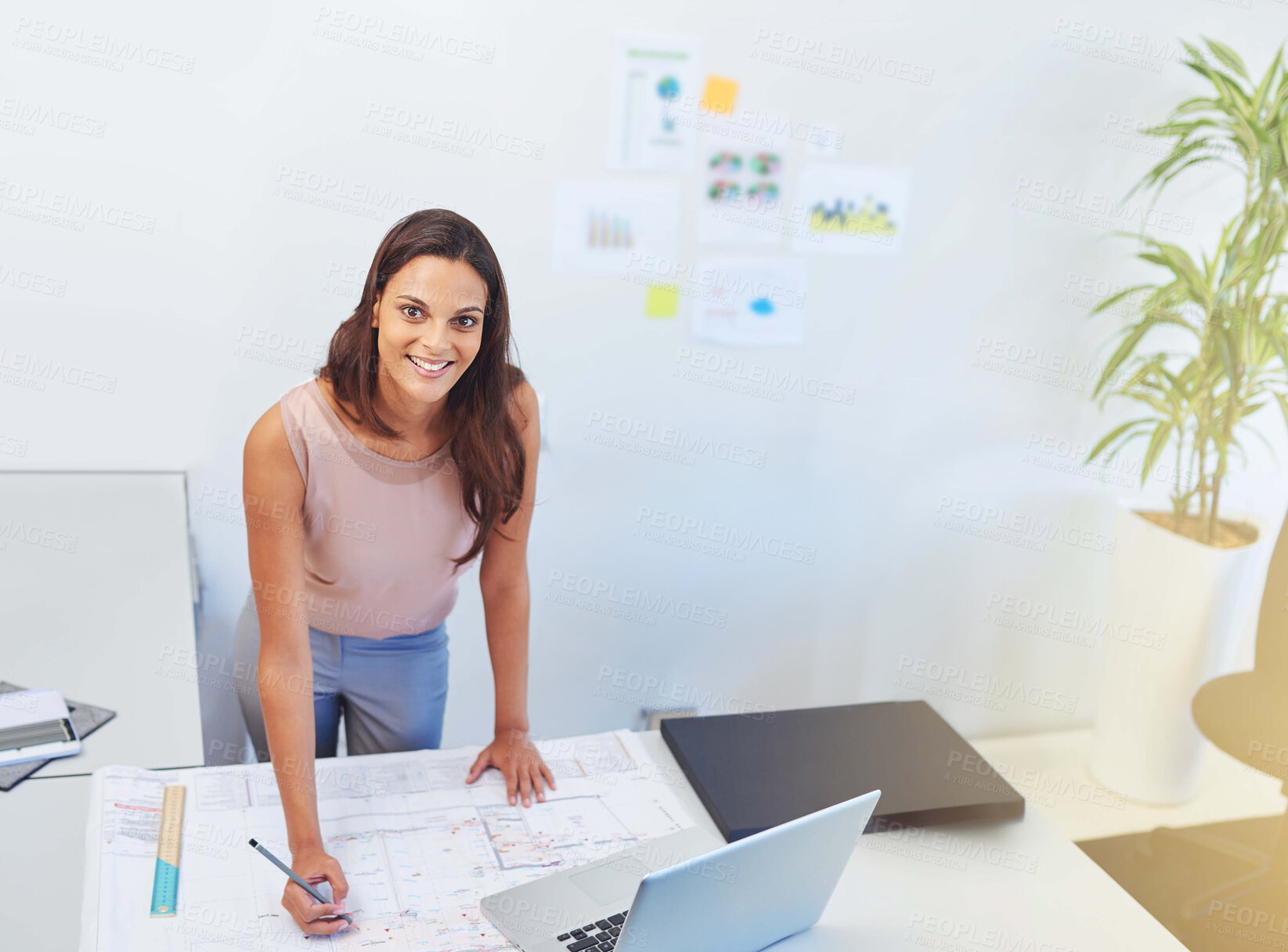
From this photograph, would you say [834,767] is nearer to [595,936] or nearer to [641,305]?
[595,936]

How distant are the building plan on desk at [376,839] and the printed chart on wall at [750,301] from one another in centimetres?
127

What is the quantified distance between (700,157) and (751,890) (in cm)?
183

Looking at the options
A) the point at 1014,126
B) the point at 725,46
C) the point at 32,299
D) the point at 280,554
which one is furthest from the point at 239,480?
the point at 1014,126

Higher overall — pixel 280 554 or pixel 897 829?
pixel 280 554

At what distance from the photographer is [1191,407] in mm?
2783

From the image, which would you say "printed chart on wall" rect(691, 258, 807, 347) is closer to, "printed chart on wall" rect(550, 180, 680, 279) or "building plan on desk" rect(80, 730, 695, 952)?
"printed chart on wall" rect(550, 180, 680, 279)

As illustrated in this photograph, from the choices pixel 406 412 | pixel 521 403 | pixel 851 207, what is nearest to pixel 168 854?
pixel 406 412

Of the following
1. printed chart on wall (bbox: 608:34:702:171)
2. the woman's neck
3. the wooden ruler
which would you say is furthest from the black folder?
printed chart on wall (bbox: 608:34:702:171)

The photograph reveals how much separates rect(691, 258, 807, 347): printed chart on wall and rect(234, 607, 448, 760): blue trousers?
1.12 m

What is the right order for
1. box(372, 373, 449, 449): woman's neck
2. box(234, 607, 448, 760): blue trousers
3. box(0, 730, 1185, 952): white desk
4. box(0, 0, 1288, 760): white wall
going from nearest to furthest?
box(0, 730, 1185, 952): white desk → box(372, 373, 449, 449): woman's neck → box(234, 607, 448, 760): blue trousers → box(0, 0, 1288, 760): white wall

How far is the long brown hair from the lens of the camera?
5.06 feet

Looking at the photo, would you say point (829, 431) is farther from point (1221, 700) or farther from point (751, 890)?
point (751, 890)

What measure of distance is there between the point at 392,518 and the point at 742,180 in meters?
1.38

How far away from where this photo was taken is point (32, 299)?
7.64 feet
